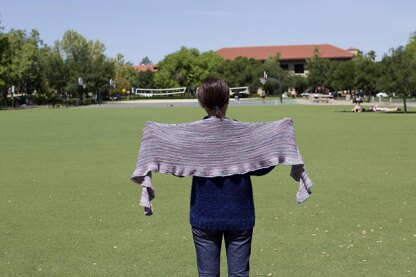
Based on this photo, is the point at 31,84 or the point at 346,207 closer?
the point at 346,207

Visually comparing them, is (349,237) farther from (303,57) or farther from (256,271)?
(303,57)

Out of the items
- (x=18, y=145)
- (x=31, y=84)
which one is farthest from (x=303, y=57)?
(x=18, y=145)

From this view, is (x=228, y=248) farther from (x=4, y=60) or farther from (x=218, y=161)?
(x=4, y=60)

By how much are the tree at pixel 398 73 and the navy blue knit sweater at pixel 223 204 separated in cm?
4231

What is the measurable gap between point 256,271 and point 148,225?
2488 millimetres

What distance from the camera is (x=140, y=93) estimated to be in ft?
411

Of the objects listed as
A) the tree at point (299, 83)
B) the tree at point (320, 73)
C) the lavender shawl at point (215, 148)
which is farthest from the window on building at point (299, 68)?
the lavender shawl at point (215, 148)

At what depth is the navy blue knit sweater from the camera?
370cm

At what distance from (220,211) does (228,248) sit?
0.27 meters

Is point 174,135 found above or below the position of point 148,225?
above

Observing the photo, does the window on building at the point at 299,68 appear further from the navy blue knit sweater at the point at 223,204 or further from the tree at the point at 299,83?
the navy blue knit sweater at the point at 223,204

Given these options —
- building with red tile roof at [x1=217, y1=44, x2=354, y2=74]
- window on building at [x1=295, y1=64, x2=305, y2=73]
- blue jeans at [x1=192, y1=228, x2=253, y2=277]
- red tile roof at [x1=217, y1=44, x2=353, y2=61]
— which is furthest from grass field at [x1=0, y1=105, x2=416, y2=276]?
window on building at [x1=295, y1=64, x2=305, y2=73]

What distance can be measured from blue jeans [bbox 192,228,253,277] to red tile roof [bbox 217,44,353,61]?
136843mm

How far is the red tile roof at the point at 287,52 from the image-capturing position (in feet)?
459
